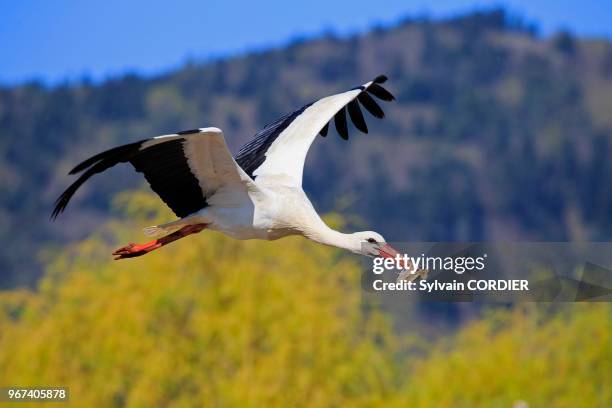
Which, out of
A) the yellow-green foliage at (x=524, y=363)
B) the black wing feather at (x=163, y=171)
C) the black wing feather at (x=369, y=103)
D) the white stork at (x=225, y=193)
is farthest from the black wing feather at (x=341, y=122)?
the yellow-green foliage at (x=524, y=363)

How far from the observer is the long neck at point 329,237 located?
8.08 meters

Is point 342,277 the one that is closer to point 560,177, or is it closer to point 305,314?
point 305,314

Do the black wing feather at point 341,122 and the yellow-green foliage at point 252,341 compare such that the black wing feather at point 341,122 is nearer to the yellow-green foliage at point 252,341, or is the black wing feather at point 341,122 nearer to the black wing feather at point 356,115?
the black wing feather at point 356,115

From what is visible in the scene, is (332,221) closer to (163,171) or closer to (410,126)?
(163,171)

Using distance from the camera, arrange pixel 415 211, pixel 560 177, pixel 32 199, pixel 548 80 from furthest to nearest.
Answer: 1. pixel 548 80
2. pixel 560 177
3. pixel 415 211
4. pixel 32 199

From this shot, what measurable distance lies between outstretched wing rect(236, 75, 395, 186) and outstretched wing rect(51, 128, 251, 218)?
0.68 meters

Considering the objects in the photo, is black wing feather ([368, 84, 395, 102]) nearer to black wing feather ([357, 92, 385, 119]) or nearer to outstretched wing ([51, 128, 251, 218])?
black wing feather ([357, 92, 385, 119])

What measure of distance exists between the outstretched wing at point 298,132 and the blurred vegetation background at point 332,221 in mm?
6512

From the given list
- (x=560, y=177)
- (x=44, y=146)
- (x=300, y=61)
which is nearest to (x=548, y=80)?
(x=560, y=177)

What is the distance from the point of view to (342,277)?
19.4m

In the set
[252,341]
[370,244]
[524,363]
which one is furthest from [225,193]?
[524,363]

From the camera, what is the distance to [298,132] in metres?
9.14

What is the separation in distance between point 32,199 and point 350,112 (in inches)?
3409

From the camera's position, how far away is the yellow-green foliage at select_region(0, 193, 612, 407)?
54.7 feet
